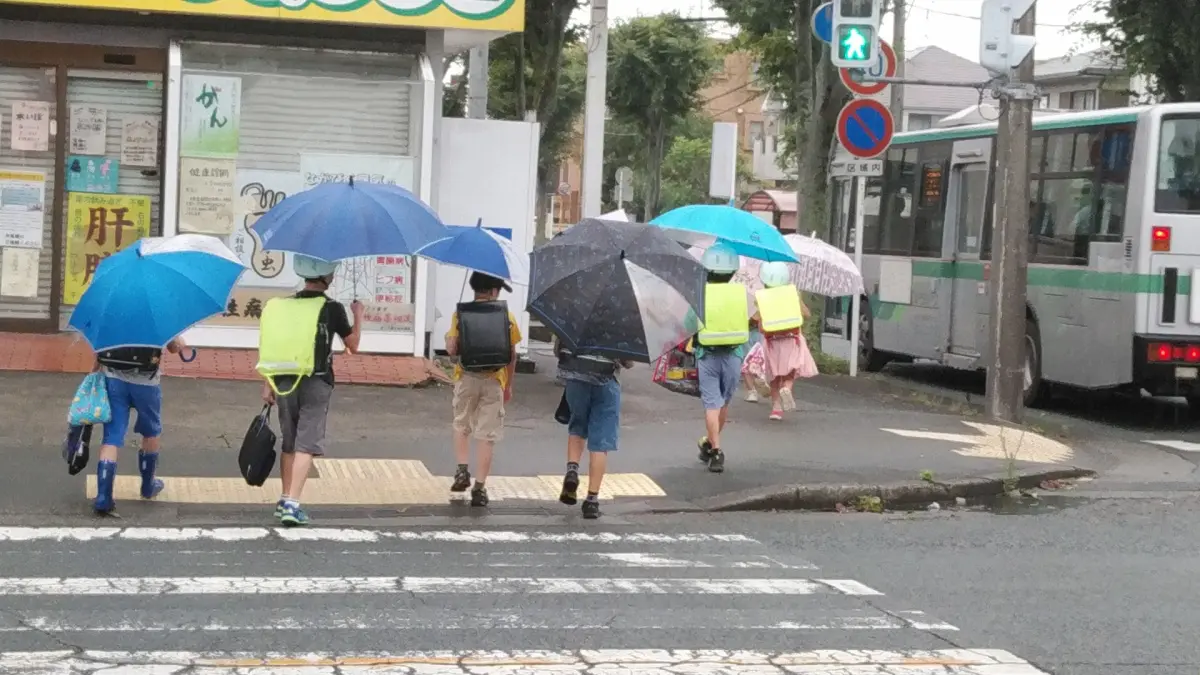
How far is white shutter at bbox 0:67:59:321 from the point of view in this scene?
1421cm

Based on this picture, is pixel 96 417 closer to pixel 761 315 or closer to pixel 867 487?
pixel 867 487

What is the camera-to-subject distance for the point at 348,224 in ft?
28.0

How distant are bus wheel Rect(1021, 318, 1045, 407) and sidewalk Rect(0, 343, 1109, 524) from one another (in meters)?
2.22

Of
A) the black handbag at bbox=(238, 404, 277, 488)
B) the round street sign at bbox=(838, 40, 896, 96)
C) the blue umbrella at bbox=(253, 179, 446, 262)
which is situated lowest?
the black handbag at bbox=(238, 404, 277, 488)

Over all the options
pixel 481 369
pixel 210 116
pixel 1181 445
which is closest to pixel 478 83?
pixel 210 116

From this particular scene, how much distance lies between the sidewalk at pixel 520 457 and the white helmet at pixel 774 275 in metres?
1.23

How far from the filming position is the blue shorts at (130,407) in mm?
8828

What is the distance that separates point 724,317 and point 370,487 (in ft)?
9.30

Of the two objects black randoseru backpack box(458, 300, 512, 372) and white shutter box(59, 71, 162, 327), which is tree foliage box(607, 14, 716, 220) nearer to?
white shutter box(59, 71, 162, 327)

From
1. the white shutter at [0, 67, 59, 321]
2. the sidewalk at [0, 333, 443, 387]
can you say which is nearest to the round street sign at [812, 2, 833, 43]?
the sidewalk at [0, 333, 443, 387]

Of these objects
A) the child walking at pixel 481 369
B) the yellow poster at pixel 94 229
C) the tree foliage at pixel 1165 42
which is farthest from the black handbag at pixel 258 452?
the tree foliage at pixel 1165 42

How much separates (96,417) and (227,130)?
611 cm

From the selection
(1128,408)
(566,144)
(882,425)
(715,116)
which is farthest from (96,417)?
(715,116)

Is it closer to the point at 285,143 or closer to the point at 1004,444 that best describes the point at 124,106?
the point at 285,143
